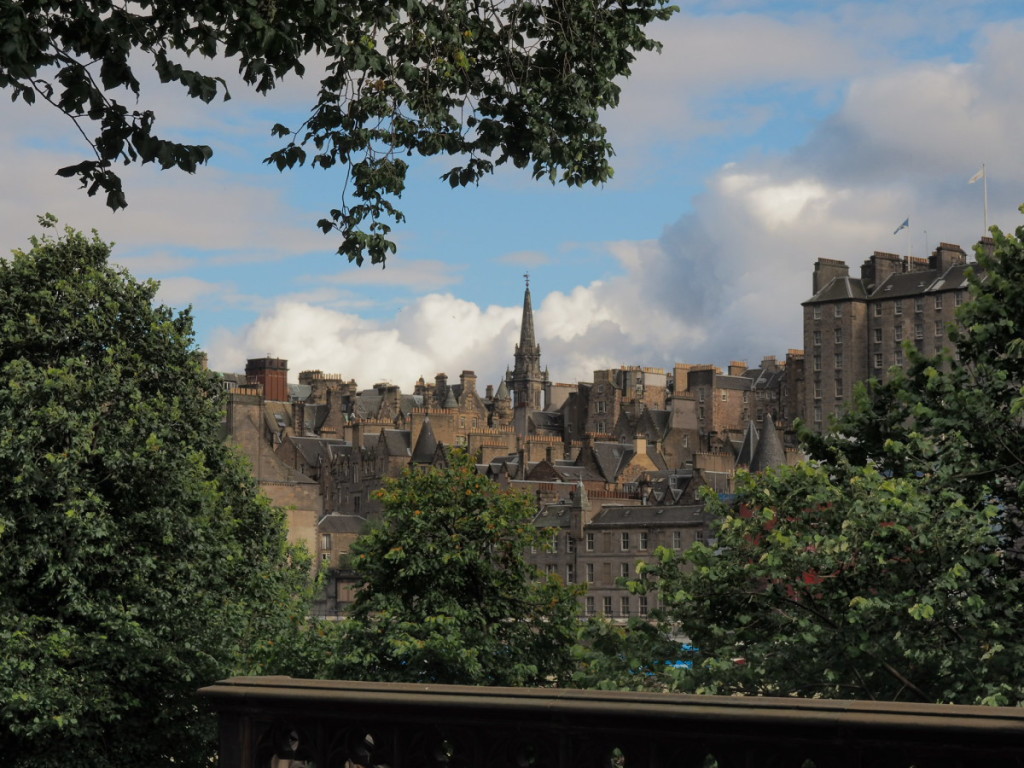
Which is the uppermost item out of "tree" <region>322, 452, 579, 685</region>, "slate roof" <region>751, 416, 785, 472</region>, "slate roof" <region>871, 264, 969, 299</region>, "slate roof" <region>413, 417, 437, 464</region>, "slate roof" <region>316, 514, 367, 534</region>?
"slate roof" <region>871, 264, 969, 299</region>

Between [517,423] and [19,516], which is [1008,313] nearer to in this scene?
[19,516]

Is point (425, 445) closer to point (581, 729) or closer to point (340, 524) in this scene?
point (340, 524)

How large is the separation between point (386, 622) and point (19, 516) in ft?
30.3

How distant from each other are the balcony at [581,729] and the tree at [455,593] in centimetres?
2649

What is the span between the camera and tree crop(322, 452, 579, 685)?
35094 millimetres

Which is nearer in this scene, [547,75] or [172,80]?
[172,80]

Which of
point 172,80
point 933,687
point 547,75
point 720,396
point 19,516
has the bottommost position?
point 933,687

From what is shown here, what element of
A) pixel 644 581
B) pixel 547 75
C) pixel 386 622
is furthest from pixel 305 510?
pixel 547 75

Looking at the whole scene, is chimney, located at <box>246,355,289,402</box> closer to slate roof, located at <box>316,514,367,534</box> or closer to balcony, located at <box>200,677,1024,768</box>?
slate roof, located at <box>316,514,367,534</box>

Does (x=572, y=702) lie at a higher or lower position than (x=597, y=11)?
lower

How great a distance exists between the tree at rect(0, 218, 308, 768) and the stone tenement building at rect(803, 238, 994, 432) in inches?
5051

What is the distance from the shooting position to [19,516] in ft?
100

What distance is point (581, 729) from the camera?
729 centimetres

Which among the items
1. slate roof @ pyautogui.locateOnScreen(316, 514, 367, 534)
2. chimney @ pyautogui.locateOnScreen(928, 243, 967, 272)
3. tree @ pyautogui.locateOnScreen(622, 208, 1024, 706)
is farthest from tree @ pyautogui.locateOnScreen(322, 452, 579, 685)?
chimney @ pyautogui.locateOnScreen(928, 243, 967, 272)
